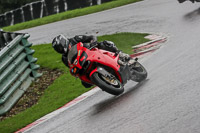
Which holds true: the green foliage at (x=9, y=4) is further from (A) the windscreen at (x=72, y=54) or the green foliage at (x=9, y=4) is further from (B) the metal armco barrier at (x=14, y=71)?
(A) the windscreen at (x=72, y=54)

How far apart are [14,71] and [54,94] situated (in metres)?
1.33

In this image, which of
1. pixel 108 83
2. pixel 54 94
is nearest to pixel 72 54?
pixel 108 83

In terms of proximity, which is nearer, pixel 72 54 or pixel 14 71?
pixel 72 54

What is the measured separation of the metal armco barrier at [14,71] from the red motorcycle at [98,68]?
2.53 meters

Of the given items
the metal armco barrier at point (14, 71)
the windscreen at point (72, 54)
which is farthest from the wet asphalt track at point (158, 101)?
the metal armco barrier at point (14, 71)

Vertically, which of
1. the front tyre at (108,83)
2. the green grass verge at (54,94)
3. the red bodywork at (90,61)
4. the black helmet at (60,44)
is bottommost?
the green grass verge at (54,94)

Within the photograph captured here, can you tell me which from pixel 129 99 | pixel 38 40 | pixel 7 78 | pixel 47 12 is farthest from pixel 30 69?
pixel 47 12

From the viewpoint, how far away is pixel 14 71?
10992 mm

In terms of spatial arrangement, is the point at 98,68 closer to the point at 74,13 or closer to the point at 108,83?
the point at 108,83

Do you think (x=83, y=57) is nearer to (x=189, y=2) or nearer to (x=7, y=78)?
(x=7, y=78)

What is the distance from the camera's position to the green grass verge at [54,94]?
9000 mm

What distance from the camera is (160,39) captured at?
13273mm

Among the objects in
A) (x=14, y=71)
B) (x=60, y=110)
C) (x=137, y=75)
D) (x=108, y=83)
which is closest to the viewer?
(x=108, y=83)

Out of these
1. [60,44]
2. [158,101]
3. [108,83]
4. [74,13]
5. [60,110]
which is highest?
[60,44]
